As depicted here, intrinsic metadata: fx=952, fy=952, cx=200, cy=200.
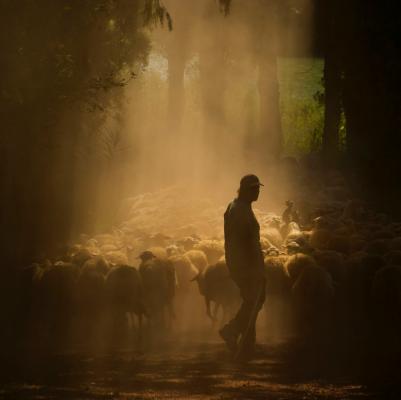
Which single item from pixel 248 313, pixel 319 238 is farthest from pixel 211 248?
pixel 248 313

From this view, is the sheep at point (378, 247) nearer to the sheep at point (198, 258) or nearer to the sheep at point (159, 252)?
the sheep at point (198, 258)

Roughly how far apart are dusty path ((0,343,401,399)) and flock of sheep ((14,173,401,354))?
2.13 meters

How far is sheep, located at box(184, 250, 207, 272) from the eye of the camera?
719 inches

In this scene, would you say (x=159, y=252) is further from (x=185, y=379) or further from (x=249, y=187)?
(x=185, y=379)

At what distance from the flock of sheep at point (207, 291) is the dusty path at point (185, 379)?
213cm

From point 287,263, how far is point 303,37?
2591 cm

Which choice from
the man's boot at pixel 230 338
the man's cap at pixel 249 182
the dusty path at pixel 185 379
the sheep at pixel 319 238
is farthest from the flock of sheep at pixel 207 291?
the man's cap at pixel 249 182

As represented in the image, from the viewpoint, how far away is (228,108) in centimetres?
4391

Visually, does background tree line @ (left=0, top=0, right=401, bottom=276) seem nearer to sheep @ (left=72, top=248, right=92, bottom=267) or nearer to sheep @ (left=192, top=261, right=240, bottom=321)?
sheep @ (left=72, top=248, right=92, bottom=267)

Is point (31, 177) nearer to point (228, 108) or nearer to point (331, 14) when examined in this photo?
point (331, 14)

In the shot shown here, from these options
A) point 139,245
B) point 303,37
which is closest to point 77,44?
point 139,245

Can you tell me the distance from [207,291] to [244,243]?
3.74 m

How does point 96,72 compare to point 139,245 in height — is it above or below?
above

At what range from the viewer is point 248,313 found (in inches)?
485
